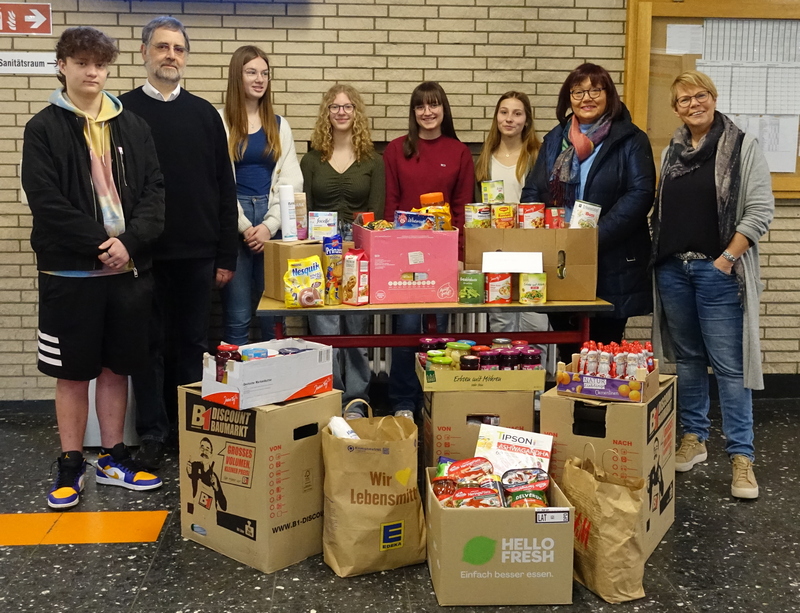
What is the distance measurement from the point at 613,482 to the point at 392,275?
125cm

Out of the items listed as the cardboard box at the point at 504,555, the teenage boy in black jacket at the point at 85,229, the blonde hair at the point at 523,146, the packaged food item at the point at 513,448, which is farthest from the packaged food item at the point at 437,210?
the cardboard box at the point at 504,555

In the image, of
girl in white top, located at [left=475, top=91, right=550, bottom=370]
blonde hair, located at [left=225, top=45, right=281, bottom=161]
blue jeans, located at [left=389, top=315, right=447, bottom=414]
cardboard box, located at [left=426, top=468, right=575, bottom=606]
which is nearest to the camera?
cardboard box, located at [left=426, top=468, right=575, bottom=606]

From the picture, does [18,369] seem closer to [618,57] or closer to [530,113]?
[530,113]

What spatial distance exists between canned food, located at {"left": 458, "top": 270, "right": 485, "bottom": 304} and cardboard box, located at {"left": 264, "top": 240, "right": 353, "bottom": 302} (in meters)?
0.61

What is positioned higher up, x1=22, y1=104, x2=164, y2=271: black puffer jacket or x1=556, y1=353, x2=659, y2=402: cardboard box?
x1=22, y1=104, x2=164, y2=271: black puffer jacket

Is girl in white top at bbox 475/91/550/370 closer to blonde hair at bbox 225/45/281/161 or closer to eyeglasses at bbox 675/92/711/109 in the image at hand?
eyeglasses at bbox 675/92/711/109

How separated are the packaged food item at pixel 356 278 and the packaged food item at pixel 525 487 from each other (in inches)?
41.0

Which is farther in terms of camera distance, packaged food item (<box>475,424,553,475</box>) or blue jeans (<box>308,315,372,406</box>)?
blue jeans (<box>308,315,372,406</box>)

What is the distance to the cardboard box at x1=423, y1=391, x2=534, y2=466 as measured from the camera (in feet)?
10.1

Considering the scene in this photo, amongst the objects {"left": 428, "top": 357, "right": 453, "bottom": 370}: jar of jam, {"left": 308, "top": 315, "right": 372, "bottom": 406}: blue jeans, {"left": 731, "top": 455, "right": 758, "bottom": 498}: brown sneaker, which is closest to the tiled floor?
{"left": 731, "top": 455, "right": 758, "bottom": 498}: brown sneaker

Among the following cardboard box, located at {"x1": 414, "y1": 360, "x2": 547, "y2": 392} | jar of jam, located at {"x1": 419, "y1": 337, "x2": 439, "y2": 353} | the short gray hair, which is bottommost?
cardboard box, located at {"x1": 414, "y1": 360, "x2": 547, "y2": 392}

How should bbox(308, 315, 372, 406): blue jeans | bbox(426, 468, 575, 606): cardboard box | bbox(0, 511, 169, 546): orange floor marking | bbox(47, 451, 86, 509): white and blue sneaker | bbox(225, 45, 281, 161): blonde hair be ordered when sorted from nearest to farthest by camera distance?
bbox(426, 468, 575, 606): cardboard box < bbox(0, 511, 169, 546): orange floor marking < bbox(47, 451, 86, 509): white and blue sneaker < bbox(225, 45, 281, 161): blonde hair < bbox(308, 315, 372, 406): blue jeans

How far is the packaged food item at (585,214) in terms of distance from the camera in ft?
11.4

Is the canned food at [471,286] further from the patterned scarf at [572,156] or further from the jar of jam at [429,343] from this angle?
the patterned scarf at [572,156]
